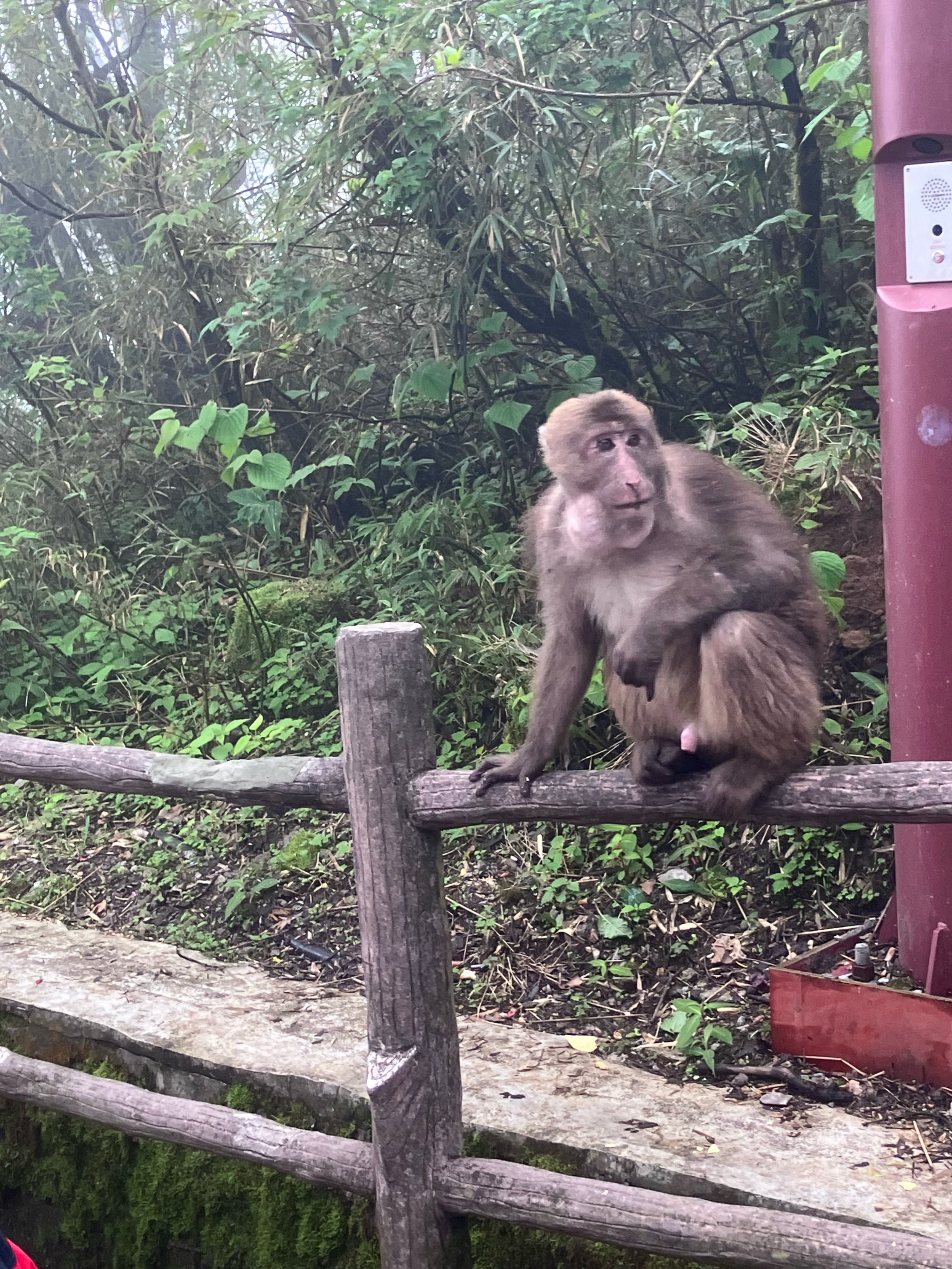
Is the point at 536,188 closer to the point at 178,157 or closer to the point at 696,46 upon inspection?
the point at 696,46

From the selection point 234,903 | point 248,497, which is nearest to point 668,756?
point 234,903

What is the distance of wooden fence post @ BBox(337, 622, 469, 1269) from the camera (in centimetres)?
195

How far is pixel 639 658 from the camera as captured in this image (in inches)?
81.7

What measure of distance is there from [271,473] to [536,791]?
2.49 meters

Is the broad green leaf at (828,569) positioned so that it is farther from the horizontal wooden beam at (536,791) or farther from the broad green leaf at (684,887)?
the horizontal wooden beam at (536,791)

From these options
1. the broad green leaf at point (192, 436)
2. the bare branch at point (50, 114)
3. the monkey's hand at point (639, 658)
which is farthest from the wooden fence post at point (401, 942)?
the bare branch at point (50, 114)

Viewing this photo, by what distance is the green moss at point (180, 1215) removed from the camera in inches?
86.9

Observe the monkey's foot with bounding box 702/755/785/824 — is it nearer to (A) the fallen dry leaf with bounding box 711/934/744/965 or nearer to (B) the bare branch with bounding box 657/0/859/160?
(A) the fallen dry leaf with bounding box 711/934/744/965

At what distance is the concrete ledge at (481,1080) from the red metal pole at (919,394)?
2.01ft

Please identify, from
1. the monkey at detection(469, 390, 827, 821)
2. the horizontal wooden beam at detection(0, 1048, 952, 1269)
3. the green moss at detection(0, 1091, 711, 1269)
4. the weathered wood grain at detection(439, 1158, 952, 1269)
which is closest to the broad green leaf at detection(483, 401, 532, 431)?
the monkey at detection(469, 390, 827, 821)

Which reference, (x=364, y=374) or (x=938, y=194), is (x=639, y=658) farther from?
(x=364, y=374)

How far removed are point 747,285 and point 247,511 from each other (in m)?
2.39

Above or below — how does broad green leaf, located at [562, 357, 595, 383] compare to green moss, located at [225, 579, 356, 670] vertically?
above

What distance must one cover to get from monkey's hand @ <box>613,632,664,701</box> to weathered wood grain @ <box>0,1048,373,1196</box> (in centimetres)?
102
